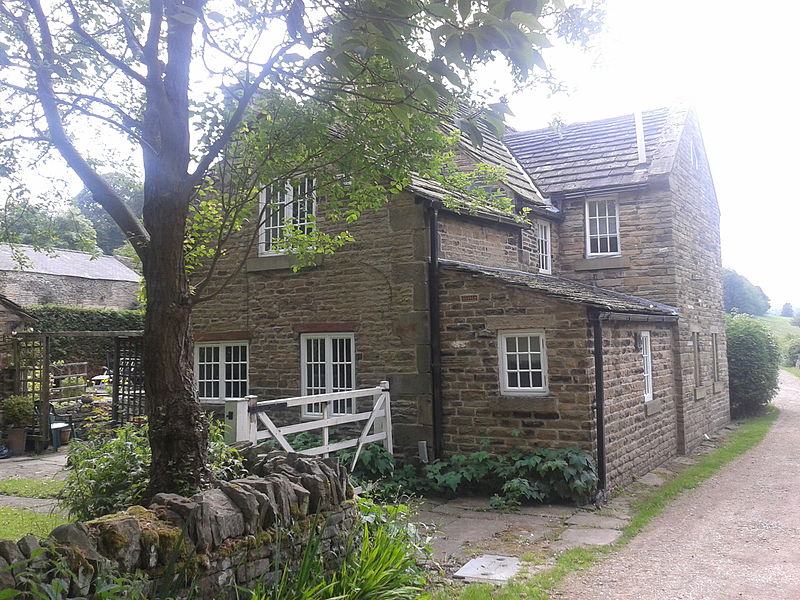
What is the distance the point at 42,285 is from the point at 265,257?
23.3 m

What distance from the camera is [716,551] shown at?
25.3ft

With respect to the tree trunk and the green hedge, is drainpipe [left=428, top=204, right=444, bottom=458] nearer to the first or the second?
the tree trunk

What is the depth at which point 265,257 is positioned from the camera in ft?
44.0

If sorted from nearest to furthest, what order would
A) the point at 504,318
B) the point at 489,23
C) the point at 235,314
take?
1. the point at 489,23
2. the point at 504,318
3. the point at 235,314

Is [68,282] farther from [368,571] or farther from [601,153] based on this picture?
[368,571]

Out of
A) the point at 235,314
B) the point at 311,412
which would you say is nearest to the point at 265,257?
the point at 235,314

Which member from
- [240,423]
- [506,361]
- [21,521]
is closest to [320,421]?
[240,423]

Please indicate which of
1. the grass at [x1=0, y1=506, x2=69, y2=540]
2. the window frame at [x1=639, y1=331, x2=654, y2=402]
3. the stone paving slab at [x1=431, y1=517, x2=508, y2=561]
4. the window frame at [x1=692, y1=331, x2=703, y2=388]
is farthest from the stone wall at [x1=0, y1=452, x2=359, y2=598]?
the window frame at [x1=692, y1=331, x2=703, y2=388]

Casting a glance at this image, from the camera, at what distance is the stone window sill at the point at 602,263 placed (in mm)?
15570

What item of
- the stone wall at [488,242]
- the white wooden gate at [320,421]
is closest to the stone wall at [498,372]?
the stone wall at [488,242]

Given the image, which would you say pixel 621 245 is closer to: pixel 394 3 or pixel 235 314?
pixel 235 314

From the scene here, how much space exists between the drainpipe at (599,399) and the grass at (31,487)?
27.3 feet

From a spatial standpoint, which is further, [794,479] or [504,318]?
[794,479]

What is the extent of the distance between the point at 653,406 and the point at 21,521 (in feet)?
35.6
